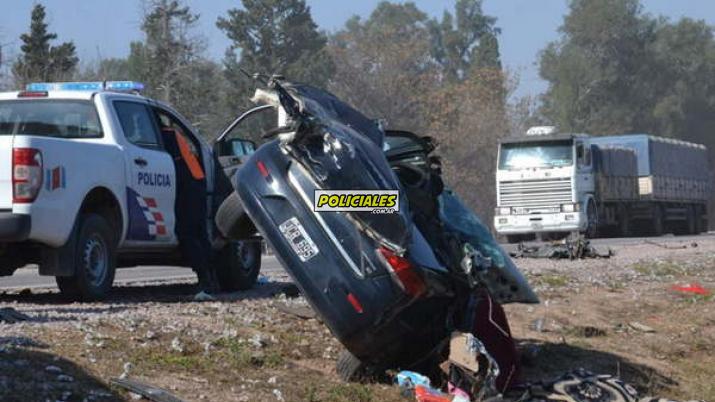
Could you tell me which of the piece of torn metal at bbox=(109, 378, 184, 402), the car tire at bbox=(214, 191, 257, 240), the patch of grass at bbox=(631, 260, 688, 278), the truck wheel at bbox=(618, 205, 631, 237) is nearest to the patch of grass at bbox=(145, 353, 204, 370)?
the piece of torn metal at bbox=(109, 378, 184, 402)

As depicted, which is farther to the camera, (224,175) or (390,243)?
(224,175)

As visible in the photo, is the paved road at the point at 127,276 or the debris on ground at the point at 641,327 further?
the paved road at the point at 127,276

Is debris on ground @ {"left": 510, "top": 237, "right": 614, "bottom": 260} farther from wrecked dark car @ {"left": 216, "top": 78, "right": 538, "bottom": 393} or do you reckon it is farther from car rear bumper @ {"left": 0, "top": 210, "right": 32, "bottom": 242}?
wrecked dark car @ {"left": 216, "top": 78, "right": 538, "bottom": 393}

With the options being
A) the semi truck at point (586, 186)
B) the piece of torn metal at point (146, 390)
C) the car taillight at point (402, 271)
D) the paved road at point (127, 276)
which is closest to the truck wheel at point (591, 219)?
the semi truck at point (586, 186)

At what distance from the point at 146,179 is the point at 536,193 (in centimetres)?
2499

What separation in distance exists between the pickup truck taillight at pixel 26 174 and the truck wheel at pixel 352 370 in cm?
352

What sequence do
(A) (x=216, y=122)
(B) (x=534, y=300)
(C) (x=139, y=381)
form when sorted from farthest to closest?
(A) (x=216, y=122)
(B) (x=534, y=300)
(C) (x=139, y=381)

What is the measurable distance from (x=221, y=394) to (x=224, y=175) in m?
5.45

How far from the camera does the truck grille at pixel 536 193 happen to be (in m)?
34.9

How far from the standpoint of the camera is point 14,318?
27.5 ft

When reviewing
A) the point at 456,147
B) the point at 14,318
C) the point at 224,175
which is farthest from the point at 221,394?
the point at 456,147

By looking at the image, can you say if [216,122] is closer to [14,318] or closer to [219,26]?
[219,26]

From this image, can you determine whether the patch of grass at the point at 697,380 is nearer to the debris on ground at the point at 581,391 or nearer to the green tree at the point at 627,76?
the debris on ground at the point at 581,391

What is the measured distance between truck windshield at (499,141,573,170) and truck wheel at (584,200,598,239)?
201 centimetres
